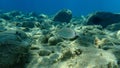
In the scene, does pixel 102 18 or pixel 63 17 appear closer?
pixel 102 18

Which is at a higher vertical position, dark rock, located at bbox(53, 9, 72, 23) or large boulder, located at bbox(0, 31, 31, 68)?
dark rock, located at bbox(53, 9, 72, 23)

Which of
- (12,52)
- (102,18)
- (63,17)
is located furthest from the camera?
(63,17)

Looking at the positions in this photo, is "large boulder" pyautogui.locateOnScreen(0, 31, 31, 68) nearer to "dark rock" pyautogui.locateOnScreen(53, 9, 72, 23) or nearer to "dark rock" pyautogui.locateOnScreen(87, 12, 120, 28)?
"dark rock" pyautogui.locateOnScreen(87, 12, 120, 28)

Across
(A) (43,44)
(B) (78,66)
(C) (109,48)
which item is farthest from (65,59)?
(A) (43,44)

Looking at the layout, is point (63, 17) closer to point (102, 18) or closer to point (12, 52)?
point (102, 18)

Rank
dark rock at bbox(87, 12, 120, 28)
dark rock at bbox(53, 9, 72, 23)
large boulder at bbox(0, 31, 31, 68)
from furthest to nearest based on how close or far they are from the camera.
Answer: dark rock at bbox(53, 9, 72, 23)
dark rock at bbox(87, 12, 120, 28)
large boulder at bbox(0, 31, 31, 68)

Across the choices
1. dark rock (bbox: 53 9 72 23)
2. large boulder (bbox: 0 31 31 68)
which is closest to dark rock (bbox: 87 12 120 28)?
dark rock (bbox: 53 9 72 23)

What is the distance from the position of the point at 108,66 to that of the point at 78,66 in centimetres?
53

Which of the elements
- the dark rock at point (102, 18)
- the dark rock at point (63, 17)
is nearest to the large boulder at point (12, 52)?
the dark rock at point (102, 18)

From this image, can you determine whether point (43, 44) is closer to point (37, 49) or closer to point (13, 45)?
point (37, 49)

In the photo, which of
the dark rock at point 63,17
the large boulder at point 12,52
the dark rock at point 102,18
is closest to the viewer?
the large boulder at point 12,52

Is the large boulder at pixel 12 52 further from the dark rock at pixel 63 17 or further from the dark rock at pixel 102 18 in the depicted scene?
the dark rock at pixel 63 17

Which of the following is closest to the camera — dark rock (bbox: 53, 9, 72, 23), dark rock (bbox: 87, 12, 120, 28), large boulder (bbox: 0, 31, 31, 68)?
large boulder (bbox: 0, 31, 31, 68)

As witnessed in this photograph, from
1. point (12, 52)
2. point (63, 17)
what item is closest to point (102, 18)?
point (63, 17)
